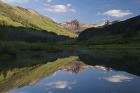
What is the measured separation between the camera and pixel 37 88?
989 inches

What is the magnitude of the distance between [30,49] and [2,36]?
64.3 feet

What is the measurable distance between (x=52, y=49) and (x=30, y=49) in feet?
51.7

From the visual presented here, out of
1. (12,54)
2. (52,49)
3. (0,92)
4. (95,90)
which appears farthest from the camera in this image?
(52,49)

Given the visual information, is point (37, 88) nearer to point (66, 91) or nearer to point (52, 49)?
point (66, 91)

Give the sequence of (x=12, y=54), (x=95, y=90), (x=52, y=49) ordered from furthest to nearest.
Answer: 1. (x=52, y=49)
2. (x=12, y=54)
3. (x=95, y=90)

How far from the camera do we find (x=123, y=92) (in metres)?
22.7

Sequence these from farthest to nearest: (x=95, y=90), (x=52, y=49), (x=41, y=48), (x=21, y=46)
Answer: (x=52, y=49) → (x=41, y=48) → (x=21, y=46) → (x=95, y=90)

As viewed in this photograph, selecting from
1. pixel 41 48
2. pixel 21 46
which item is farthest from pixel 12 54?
pixel 41 48

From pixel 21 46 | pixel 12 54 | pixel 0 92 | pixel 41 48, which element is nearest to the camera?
pixel 0 92

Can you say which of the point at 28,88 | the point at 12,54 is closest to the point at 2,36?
the point at 12,54

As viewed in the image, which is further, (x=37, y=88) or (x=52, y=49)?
(x=52, y=49)

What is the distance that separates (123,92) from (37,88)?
628cm

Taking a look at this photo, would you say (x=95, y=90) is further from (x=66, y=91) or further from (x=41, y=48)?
(x=41, y=48)

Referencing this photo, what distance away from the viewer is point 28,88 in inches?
993
